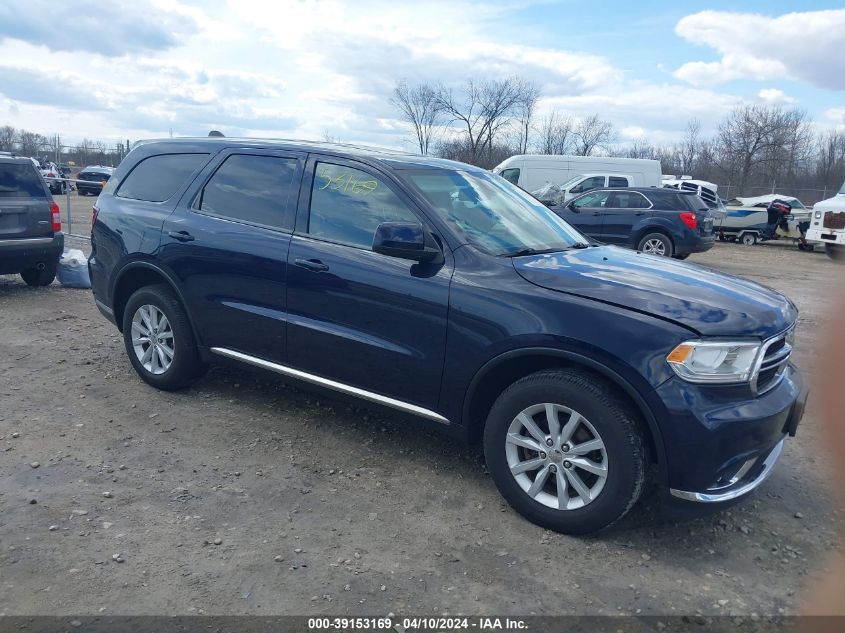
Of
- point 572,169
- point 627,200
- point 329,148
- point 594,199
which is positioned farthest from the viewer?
point 572,169

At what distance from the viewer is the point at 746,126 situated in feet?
158

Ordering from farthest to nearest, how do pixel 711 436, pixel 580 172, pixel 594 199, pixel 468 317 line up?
pixel 580 172
pixel 594 199
pixel 468 317
pixel 711 436

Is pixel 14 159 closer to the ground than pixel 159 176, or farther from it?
farther from it

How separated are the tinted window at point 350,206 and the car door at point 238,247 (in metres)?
0.20

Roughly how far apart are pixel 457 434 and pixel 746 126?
170 ft

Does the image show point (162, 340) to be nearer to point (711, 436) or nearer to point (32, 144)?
point (711, 436)

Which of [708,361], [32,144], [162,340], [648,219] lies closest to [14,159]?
[162,340]

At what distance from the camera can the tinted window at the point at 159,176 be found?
5.10m

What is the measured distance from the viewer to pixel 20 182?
8320 mm

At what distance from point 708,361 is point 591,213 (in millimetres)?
12654

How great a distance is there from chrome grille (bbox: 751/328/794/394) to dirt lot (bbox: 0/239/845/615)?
0.47m

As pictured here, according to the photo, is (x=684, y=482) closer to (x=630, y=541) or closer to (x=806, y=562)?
(x=630, y=541)

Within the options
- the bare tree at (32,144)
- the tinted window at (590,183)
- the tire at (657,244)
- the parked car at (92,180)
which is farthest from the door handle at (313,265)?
the bare tree at (32,144)

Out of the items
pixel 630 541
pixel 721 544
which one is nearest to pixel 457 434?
pixel 630 541
